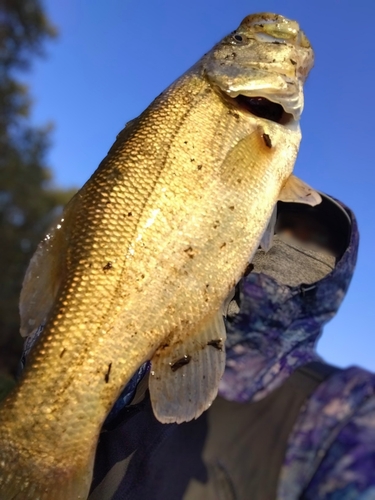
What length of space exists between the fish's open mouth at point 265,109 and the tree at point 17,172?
55.7ft

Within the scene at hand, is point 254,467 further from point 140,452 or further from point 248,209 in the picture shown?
point 248,209

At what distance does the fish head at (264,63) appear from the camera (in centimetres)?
243

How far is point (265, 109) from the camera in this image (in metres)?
2.49

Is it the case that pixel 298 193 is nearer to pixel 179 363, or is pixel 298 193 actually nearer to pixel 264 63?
pixel 264 63

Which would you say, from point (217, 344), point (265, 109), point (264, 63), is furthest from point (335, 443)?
point (264, 63)

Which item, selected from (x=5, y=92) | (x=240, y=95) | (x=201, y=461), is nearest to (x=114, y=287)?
(x=201, y=461)

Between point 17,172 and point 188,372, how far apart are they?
20.2 m

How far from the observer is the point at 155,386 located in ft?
6.45

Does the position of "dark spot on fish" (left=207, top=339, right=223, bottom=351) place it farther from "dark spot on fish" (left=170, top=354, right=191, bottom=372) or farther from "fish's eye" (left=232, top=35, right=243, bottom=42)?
"fish's eye" (left=232, top=35, right=243, bottom=42)

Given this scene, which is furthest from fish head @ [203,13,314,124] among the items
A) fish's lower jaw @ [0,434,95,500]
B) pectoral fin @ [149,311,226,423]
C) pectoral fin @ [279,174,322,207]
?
fish's lower jaw @ [0,434,95,500]

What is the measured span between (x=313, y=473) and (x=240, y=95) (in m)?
1.65

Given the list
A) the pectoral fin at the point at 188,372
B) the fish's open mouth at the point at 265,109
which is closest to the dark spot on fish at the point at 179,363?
the pectoral fin at the point at 188,372

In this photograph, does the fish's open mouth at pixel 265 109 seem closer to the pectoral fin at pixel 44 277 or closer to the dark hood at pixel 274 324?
the dark hood at pixel 274 324

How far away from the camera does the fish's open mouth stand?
2.43m
